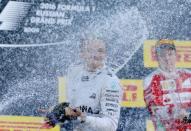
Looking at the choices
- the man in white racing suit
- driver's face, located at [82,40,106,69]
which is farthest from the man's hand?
driver's face, located at [82,40,106,69]

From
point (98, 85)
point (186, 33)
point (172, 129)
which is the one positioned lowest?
point (172, 129)

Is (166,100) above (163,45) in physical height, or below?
below

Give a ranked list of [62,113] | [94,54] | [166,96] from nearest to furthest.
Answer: [62,113]
[94,54]
[166,96]

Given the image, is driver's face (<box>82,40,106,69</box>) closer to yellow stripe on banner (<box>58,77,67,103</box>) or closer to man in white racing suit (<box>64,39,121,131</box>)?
man in white racing suit (<box>64,39,121,131</box>)

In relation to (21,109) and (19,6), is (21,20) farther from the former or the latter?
(21,109)

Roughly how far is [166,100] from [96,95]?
0.55m

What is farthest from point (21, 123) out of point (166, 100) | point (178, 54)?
point (178, 54)

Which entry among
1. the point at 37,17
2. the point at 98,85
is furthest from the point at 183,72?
the point at 37,17

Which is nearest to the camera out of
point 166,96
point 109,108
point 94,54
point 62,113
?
point 62,113

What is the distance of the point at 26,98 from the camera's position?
479cm

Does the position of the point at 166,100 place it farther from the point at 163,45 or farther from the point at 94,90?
the point at 94,90

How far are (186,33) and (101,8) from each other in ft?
2.20

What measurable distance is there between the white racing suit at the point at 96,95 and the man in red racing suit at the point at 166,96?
0.28 metres

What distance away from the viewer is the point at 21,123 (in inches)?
187
